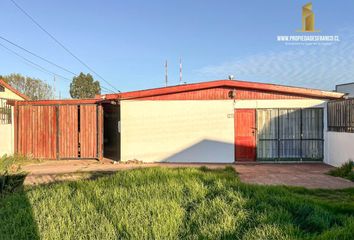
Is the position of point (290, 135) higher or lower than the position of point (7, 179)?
higher

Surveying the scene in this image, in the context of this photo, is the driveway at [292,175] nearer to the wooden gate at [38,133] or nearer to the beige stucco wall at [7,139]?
the wooden gate at [38,133]

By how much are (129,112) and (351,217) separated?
10127 mm

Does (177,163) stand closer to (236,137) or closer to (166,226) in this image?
(236,137)

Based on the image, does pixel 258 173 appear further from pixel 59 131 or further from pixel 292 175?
pixel 59 131

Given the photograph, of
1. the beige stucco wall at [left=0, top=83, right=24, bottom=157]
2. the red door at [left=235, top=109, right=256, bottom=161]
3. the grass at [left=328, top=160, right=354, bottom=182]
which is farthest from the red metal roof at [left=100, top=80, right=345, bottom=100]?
the beige stucco wall at [left=0, top=83, right=24, bottom=157]

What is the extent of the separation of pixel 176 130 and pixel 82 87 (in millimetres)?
44875

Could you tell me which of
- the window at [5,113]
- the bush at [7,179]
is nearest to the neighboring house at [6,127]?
the window at [5,113]

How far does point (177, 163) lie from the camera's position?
12883 mm

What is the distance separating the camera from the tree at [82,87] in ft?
177

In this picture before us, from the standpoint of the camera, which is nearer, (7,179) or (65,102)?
(7,179)

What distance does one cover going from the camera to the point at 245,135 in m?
13.0

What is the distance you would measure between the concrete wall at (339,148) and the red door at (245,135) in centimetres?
299

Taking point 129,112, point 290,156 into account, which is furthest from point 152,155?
point 290,156

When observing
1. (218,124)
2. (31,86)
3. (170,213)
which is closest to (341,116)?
(218,124)
